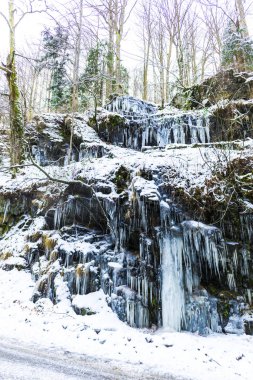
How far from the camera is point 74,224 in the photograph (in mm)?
7711

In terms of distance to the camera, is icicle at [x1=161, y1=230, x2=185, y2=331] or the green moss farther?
the green moss

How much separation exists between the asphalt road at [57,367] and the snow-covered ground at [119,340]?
185 mm

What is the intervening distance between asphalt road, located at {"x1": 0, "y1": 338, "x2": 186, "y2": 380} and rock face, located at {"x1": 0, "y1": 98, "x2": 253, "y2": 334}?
1829 mm

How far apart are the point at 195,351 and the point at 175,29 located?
64.6 feet

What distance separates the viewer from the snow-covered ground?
3643 mm

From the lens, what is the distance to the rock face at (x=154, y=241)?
5383 mm

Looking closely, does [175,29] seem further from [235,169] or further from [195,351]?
[195,351]

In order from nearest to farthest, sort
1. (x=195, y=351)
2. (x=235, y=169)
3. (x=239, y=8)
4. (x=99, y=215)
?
(x=195, y=351) → (x=235, y=169) → (x=99, y=215) → (x=239, y=8)

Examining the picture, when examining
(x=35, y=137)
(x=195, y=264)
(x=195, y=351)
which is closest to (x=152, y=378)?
(x=195, y=351)

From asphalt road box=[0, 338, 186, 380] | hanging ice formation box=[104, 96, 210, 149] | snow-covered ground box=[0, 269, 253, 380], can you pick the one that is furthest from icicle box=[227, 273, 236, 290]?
hanging ice formation box=[104, 96, 210, 149]

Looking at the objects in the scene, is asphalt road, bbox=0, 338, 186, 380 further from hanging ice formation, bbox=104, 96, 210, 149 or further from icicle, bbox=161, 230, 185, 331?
hanging ice formation, bbox=104, 96, 210, 149

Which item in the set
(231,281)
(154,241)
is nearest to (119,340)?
(154,241)

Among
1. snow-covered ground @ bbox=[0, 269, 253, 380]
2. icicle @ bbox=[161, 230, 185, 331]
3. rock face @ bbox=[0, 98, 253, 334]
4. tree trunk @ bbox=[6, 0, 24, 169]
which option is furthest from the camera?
tree trunk @ bbox=[6, 0, 24, 169]

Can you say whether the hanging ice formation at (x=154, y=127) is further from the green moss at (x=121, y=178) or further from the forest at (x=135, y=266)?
the green moss at (x=121, y=178)
